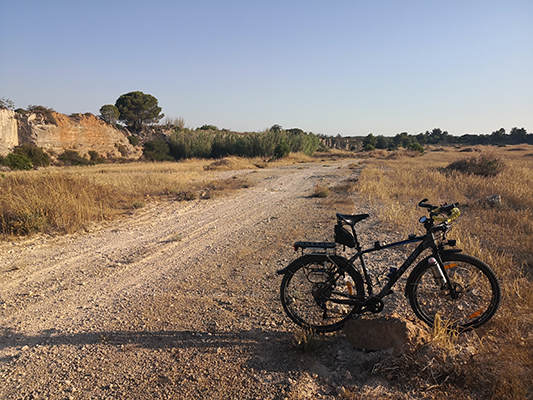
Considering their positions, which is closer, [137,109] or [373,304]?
[373,304]

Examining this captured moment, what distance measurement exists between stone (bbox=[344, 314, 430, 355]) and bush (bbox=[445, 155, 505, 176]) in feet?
51.1

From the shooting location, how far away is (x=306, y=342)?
3230 mm

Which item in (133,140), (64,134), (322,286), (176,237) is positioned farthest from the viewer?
(133,140)

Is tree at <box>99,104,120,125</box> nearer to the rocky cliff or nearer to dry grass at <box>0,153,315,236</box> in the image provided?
the rocky cliff

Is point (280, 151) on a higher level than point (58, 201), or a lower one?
higher

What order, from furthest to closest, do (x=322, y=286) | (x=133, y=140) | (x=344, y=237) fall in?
1. (x=133, y=140)
2. (x=322, y=286)
3. (x=344, y=237)

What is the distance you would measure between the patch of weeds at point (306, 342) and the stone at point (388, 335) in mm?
320

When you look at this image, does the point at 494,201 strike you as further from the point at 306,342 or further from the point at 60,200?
the point at 60,200

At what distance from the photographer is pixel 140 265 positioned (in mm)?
5902

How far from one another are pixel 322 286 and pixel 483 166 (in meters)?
16.4

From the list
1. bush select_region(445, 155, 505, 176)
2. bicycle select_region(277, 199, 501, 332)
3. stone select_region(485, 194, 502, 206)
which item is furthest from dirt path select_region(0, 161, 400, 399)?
bush select_region(445, 155, 505, 176)

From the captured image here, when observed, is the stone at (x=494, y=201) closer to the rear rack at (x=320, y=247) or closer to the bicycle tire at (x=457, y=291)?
the bicycle tire at (x=457, y=291)

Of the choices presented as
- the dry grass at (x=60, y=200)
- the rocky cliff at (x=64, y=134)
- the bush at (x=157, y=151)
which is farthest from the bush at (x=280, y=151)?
the dry grass at (x=60, y=200)

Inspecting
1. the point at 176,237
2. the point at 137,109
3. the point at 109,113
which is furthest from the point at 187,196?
the point at 137,109
